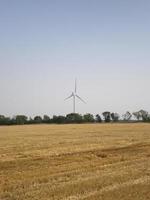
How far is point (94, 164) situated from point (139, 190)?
7.22m

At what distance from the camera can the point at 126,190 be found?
11.8 metres

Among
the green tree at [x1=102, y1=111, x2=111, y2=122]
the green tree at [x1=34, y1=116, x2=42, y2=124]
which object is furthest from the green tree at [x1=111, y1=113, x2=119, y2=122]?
the green tree at [x1=34, y1=116, x2=42, y2=124]

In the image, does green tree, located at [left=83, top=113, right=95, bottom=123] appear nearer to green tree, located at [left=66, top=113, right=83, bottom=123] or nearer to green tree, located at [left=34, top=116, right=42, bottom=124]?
green tree, located at [left=66, top=113, right=83, bottom=123]

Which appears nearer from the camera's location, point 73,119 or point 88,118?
point 73,119

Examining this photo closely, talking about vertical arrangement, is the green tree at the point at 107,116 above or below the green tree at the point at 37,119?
above

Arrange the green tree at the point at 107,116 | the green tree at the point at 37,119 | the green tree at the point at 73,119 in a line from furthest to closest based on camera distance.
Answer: the green tree at the point at 107,116 → the green tree at the point at 37,119 → the green tree at the point at 73,119

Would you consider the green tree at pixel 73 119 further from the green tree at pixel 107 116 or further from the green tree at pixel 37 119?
the green tree at pixel 107 116

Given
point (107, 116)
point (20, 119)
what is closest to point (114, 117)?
point (107, 116)

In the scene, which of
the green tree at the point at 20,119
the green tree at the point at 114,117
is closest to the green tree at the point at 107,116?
the green tree at the point at 114,117

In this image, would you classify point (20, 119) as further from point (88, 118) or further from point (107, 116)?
point (107, 116)

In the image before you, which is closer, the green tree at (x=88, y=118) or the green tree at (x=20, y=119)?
the green tree at (x=20, y=119)

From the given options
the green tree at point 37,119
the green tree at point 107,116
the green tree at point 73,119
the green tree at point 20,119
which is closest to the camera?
the green tree at point 20,119

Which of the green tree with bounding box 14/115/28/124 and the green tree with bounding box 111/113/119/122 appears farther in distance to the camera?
the green tree with bounding box 111/113/119/122

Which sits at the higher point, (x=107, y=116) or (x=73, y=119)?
(x=107, y=116)
